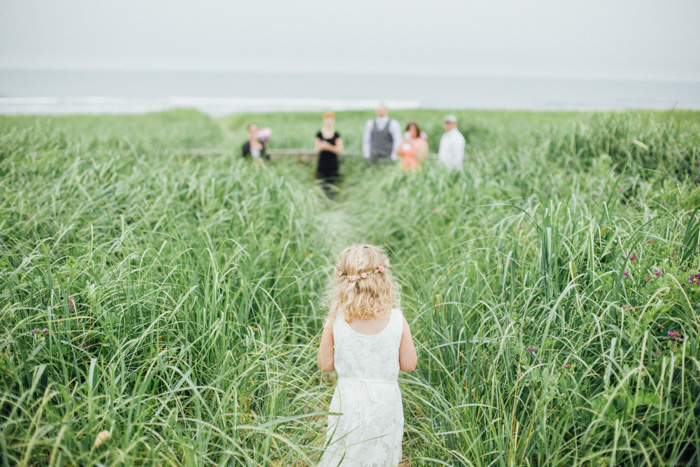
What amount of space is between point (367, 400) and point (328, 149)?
209 inches

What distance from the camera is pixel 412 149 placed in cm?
620

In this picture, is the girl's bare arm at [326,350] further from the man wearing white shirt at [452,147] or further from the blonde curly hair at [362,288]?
the man wearing white shirt at [452,147]

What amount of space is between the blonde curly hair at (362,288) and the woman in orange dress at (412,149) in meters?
4.49

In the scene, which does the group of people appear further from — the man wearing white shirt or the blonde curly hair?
the blonde curly hair

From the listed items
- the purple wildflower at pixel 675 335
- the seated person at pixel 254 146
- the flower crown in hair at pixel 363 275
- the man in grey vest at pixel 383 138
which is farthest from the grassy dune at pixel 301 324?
the man in grey vest at pixel 383 138

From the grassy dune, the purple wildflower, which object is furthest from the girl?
the purple wildflower

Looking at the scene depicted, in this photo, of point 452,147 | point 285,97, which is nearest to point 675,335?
point 452,147

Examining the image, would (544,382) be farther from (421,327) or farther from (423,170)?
(423,170)

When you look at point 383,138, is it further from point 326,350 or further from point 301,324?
point 326,350

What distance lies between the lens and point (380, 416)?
167 cm

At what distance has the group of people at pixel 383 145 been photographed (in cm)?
603

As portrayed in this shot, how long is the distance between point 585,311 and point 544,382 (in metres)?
0.59

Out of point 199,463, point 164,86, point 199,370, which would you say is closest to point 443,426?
point 199,463

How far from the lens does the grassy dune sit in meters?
1.50
